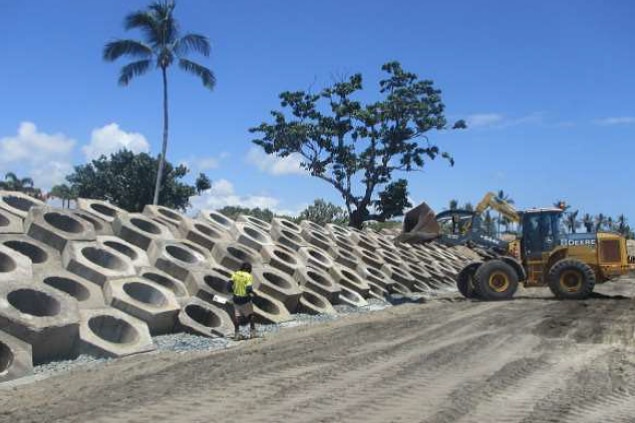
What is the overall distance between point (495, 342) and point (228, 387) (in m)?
4.85

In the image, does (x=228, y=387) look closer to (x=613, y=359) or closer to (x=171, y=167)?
(x=613, y=359)

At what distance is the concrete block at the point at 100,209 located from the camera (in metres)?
15.5

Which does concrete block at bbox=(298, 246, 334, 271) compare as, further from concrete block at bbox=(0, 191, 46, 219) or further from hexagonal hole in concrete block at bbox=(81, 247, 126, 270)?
concrete block at bbox=(0, 191, 46, 219)

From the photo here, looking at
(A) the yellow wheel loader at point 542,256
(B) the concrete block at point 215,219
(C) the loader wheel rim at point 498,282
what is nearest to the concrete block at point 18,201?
(B) the concrete block at point 215,219

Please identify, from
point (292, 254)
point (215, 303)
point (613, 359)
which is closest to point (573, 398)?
point (613, 359)

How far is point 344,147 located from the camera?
117 feet

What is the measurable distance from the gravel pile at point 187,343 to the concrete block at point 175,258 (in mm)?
2024

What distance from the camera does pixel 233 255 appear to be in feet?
51.3

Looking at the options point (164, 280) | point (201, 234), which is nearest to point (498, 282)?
point (201, 234)

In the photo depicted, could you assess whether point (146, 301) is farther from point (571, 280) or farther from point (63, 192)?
point (63, 192)

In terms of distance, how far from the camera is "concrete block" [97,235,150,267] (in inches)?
520

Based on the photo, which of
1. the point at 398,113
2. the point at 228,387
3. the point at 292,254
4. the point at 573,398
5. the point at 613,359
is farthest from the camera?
the point at 398,113

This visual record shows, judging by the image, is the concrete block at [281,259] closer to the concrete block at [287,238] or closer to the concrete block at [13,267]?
the concrete block at [287,238]

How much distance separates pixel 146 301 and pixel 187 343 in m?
1.82
